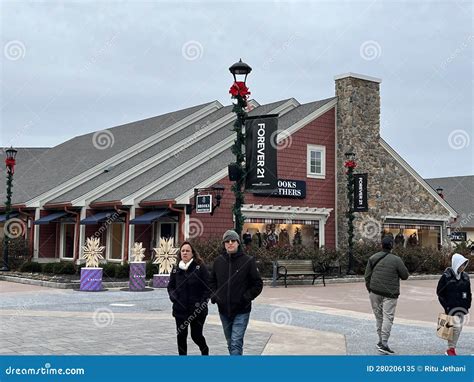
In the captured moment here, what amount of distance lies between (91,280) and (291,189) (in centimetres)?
1152

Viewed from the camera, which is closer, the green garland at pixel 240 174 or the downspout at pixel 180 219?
the green garland at pixel 240 174

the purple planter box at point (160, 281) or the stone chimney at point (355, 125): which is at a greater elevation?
the stone chimney at point (355, 125)

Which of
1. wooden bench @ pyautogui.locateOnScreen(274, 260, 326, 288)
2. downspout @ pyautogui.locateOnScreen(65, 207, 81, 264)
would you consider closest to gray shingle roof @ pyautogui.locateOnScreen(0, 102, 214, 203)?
downspout @ pyautogui.locateOnScreen(65, 207, 81, 264)

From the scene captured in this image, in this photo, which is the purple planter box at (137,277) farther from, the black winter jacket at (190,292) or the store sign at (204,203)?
the black winter jacket at (190,292)

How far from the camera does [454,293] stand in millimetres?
8609

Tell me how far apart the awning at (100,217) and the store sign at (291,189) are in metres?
6.87

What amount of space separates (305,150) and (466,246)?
1019 cm

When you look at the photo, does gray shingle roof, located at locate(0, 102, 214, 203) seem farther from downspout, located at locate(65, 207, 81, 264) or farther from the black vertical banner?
the black vertical banner

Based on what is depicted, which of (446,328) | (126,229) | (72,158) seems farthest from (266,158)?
(72,158)

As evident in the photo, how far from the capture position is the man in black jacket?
7039 mm

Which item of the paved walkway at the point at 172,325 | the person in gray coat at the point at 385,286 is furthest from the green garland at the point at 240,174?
the person in gray coat at the point at 385,286

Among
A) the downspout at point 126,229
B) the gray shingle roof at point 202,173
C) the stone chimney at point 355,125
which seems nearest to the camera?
the gray shingle roof at point 202,173

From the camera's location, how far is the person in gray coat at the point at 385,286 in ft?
29.1
